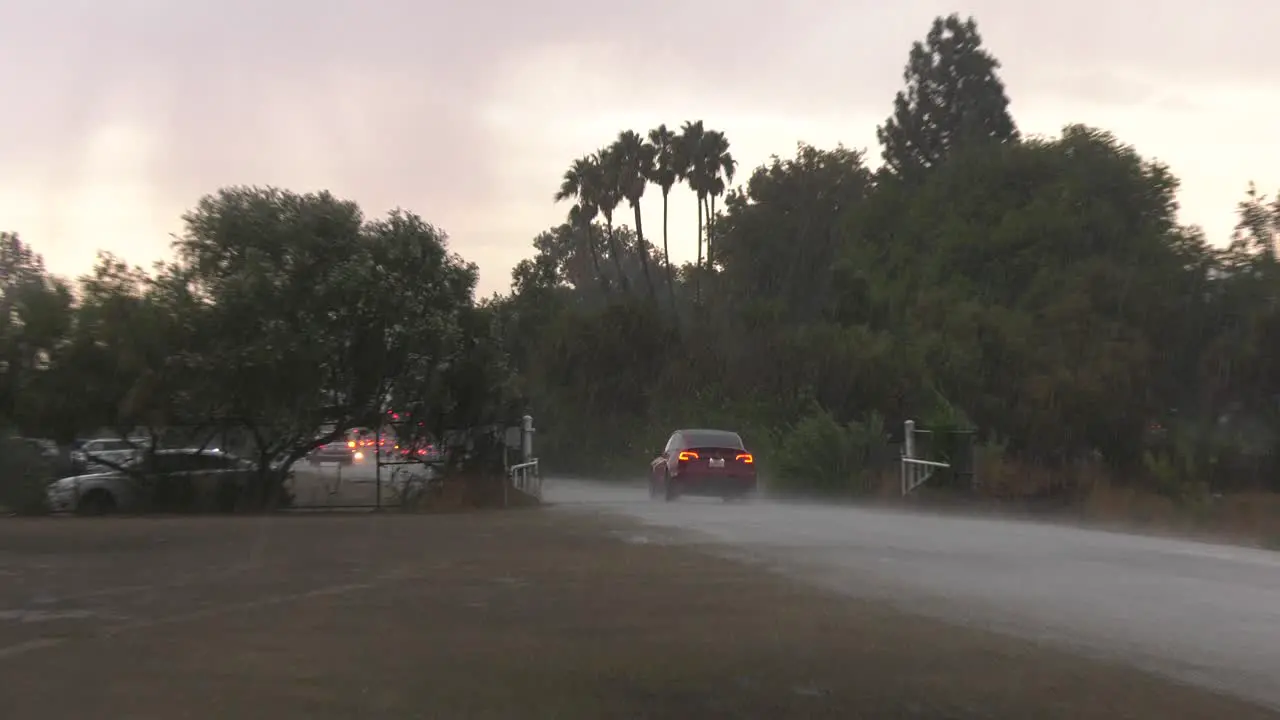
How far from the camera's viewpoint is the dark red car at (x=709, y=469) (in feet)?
93.7

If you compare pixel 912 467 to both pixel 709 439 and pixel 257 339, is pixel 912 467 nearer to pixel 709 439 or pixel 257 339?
pixel 709 439

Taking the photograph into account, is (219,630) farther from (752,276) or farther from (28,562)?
(752,276)

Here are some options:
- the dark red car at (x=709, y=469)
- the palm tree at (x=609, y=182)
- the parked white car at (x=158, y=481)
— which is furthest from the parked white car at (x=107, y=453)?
the palm tree at (x=609, y=182)

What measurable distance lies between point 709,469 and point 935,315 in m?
17.6

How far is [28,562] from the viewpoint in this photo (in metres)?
15.2

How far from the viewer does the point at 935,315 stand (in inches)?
1715

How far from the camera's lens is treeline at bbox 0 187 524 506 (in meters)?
23.3

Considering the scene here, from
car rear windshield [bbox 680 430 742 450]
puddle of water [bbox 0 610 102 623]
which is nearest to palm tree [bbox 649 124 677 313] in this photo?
car rear windshield [bbox 680 430 742 450]

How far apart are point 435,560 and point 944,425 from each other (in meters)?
15.0

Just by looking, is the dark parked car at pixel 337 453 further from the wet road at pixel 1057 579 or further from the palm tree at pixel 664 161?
the palm tree at pixel 664 161

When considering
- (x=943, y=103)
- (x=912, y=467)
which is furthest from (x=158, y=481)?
(x=943, y=103)

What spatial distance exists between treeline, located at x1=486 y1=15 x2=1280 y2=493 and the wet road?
844 cm

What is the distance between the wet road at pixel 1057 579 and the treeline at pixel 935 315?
844 cm

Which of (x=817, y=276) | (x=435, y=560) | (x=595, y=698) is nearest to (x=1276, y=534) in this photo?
(x=435, y=560)
